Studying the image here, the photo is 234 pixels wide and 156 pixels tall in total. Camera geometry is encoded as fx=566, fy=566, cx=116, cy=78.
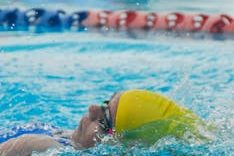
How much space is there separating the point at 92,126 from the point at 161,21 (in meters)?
5.29

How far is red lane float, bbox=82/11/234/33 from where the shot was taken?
7.77m

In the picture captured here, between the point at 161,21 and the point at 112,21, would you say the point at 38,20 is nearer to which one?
the point at 112,21

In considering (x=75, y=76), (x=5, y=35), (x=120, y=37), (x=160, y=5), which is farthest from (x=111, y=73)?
(x=160, y=5)

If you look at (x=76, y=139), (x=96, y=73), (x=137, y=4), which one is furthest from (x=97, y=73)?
(x=76, y=139)

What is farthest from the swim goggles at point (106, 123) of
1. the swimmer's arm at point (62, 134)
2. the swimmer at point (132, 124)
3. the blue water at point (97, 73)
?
the blue water at point (97, 73)

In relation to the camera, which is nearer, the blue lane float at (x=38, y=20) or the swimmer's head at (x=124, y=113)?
the swimmer's head at (x=124, y=113)

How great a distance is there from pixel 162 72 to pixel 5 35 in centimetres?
259

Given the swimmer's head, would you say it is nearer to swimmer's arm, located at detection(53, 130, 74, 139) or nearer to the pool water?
swimmer's arm, located at detection(53, 130, 74, 139)

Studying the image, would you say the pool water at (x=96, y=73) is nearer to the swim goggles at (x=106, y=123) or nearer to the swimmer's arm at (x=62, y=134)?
the swimmer's arm at (x=62, y=134)

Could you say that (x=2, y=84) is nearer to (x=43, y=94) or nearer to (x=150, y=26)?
(x=43, y=94)

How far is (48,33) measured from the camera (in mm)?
7805

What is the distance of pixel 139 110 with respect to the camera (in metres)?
2.79

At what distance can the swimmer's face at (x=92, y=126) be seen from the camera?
279cm

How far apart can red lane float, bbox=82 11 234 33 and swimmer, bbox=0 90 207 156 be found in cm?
500
